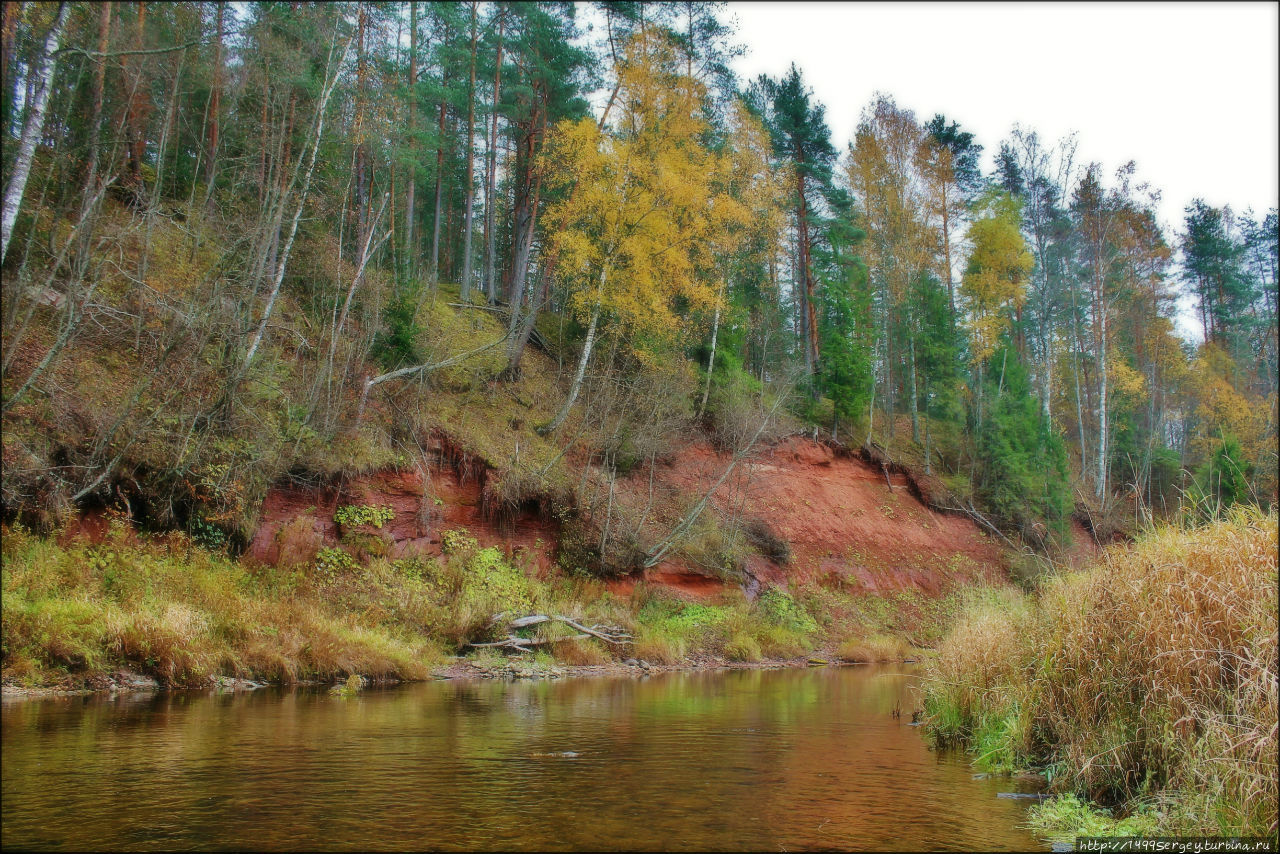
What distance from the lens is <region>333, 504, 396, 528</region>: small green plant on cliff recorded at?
21.0 m

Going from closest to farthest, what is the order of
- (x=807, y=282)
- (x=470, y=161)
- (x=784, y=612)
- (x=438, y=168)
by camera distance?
1. (x=784, y=612)
2. (x=470, y=161)
3. (x=438, y=168)
4. (x=807, y=282)

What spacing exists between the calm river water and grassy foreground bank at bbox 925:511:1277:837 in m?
0.83

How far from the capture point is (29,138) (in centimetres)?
1346

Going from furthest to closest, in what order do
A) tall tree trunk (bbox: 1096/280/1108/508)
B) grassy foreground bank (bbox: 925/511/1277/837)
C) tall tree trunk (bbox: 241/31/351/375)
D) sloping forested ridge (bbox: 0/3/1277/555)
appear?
tall tree trunk (bbox: 1096/280/1108/508) → tall tree trunk (bbox: 241/31/351/375) → sloping forested ridge (bbox: 0/3/1277/555) → grassy foreground bank (bbox: 925/511/1277/837)

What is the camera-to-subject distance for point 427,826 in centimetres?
658

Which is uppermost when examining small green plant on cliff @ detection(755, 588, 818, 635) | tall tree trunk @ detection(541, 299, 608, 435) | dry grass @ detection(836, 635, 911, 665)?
tall tree trunk @ detection(541, 299, 608, 435)

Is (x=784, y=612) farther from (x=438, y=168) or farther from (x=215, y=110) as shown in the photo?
(x=215, y=110)

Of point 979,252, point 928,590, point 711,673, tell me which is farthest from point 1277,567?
point 979,252

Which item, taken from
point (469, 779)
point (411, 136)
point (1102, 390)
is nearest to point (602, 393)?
point (411, 136)

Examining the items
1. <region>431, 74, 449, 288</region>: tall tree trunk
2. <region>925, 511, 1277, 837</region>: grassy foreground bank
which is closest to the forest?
<region>925, 511, 1277, 837</region>: grassy foreground bank

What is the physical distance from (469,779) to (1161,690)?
257 inches

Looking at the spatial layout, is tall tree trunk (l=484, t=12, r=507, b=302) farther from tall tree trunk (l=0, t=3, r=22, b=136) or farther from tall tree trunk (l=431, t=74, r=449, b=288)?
tall tree trunk (l=0, t=3, r=22, b=136)

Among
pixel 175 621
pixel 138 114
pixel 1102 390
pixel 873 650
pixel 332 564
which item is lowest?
pixel 873 650

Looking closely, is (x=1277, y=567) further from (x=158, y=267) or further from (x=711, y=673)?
(x=158, y=267)
